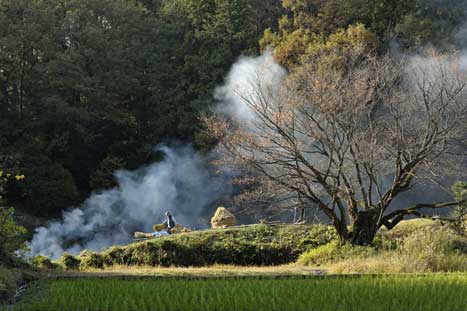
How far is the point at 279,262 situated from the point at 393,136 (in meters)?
3.70

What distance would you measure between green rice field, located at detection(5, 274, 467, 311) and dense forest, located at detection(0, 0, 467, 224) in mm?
16142

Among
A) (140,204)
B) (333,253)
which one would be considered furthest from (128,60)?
(333,253)

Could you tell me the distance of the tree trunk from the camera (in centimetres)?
1383

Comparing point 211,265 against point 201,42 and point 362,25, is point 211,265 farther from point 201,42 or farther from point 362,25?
point 201,42

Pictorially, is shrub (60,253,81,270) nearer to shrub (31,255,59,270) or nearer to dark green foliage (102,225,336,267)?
shrub (31,255,59,270)

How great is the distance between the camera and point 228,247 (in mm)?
14641

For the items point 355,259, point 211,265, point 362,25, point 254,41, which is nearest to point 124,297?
point 355,259

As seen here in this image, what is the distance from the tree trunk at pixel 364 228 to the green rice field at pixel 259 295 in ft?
17.5

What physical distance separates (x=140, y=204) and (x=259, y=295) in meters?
18.8

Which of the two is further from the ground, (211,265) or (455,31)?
(455,31)

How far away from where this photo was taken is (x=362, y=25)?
986 inches

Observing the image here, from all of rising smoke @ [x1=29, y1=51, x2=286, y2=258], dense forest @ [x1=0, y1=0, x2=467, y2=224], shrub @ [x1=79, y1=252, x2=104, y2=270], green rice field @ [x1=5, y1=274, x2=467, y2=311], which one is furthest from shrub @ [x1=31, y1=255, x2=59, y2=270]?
dense forest @ [x1=0, y1=0, x2=467, y2=224]

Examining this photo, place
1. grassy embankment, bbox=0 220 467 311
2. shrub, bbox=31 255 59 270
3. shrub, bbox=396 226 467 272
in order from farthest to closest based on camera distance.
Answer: shrub, bbox=31 255 59 270 → shrub, bbox=396 226 467 272 → grassy embankment, bbox=0 220 467 311

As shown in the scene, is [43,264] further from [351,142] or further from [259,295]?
[259,295]
